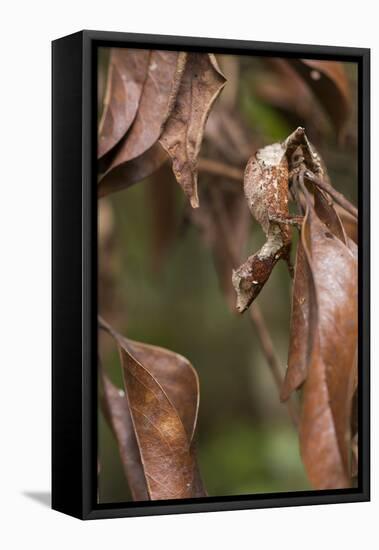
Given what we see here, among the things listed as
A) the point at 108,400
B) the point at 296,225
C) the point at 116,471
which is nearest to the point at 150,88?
the point at 296,225

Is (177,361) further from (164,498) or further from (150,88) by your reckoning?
(150,88)

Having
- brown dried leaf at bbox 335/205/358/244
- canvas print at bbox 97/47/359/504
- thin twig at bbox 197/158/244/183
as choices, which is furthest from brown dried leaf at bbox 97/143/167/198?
thin twig at bbox 197/158/244/183

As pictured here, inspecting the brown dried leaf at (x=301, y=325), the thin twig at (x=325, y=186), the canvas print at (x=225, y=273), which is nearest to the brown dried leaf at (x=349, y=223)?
the canvas print at (x=225, y=273)

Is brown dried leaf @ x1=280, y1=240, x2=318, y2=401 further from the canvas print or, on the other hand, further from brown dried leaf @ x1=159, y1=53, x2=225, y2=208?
brown dried leaf @ x1=159, y1=53, x2=225, y2=208

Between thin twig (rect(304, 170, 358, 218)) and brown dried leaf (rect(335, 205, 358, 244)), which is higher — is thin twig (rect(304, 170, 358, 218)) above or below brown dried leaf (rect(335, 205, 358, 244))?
above

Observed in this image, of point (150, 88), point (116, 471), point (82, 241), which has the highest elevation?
point (150, 88)

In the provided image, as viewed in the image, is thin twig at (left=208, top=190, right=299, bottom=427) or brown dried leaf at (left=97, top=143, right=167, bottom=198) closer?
brown dried leaf at (left=97, top=143, right=167, bottom=198)

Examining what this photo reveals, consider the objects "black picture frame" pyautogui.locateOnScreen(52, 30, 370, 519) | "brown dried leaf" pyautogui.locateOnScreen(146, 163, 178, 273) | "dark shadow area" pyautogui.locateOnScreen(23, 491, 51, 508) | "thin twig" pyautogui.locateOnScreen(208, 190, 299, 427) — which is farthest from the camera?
"brown dried leaf" pyautogui.locateOnScreen(146, 163, 178, 273)

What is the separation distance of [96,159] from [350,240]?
433mm

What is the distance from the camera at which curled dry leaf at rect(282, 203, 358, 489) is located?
7.45ft

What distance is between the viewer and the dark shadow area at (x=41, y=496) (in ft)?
7.87

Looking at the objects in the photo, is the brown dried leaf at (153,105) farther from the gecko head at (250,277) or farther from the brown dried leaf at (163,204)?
the brown dried leaf at (163,204)

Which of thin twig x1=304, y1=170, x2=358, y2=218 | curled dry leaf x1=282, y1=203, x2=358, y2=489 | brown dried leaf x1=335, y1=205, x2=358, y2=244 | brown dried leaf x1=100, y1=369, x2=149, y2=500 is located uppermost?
thin twig x1=304, y1=170, x2=358, y2=218

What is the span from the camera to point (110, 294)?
2855 mm
